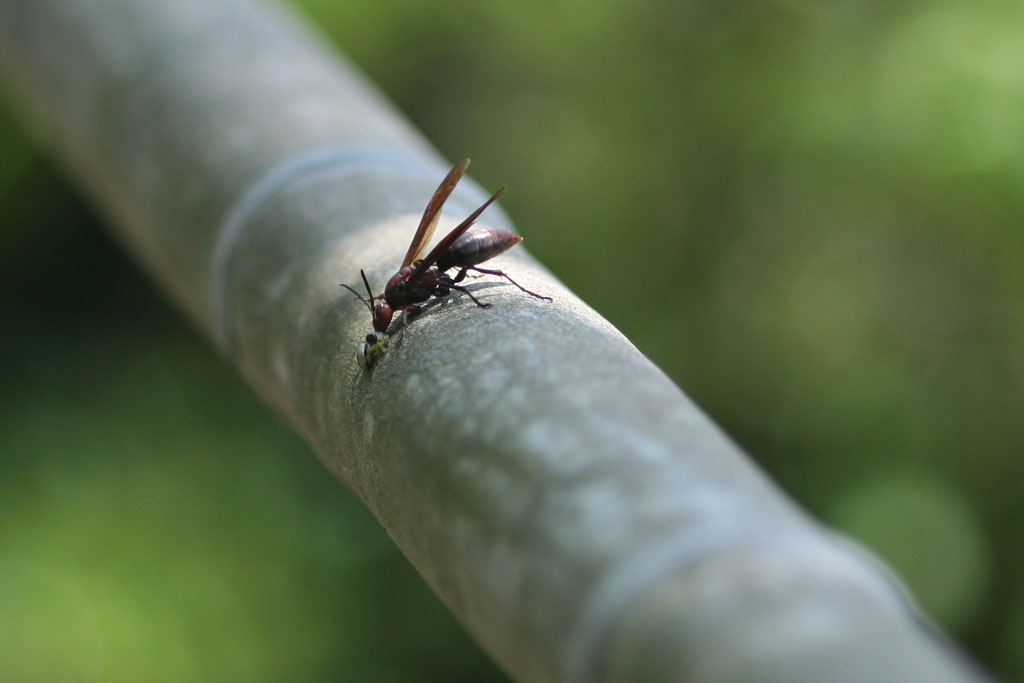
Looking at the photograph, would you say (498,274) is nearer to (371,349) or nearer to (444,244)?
(444,244)

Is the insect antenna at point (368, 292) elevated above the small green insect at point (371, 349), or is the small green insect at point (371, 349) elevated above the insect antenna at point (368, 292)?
the insect antenna at point (368, 292)

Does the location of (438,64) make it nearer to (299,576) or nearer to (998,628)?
(299,576)

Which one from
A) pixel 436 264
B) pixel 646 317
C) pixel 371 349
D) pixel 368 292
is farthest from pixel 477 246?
pixel 646 317

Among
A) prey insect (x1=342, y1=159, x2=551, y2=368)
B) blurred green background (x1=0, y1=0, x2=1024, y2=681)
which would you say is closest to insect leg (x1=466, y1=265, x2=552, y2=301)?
prey insect (x1=342, y1=159, x2=551, y2=368)

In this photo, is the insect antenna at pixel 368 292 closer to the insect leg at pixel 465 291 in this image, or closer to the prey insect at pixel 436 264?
the prey insect at pixel 436 264

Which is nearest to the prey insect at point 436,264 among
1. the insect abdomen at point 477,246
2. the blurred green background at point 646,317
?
the insect abdomen at point 477,246

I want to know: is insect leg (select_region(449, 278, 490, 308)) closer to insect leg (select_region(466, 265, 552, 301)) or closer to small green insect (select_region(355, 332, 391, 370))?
insect leg (select_region(466, 265, 552, 301))
